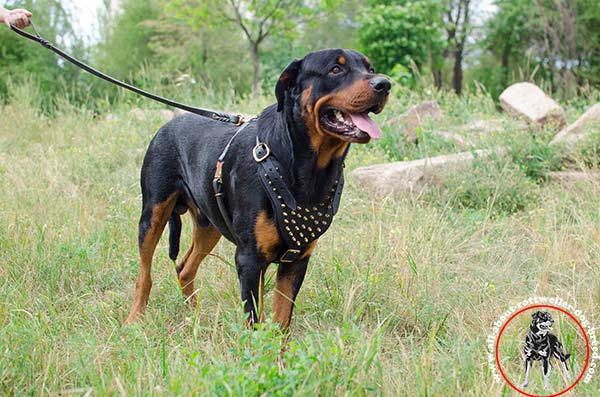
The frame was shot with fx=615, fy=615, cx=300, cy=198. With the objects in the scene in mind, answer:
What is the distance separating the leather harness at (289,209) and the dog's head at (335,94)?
25 cm

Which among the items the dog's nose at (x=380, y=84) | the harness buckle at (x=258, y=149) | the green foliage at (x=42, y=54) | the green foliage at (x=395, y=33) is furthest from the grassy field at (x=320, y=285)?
the green foliage at (x=395, y=33)

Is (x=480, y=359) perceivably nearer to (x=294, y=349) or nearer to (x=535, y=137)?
(x=294, y=349)

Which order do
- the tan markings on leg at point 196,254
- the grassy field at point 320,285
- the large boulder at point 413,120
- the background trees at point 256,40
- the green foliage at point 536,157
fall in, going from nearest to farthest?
the grassy field at point 320,285, the tan markings on leg at point 196,254, the green foliage at point 536,157, the large boulder at point 413,120, the background trees at point 256,40

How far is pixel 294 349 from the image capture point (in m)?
2.43

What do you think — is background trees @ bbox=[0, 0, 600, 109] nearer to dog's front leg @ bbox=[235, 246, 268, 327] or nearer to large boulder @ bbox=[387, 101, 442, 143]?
large boulder @ bbox=[387, 101, 442, 143]

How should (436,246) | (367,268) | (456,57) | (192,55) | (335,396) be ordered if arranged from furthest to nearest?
(456,57), (192,55), (436,246), (367,268), (335,396)

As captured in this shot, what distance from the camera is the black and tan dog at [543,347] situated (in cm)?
279

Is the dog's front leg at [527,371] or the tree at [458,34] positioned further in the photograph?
the tree at [458,34]

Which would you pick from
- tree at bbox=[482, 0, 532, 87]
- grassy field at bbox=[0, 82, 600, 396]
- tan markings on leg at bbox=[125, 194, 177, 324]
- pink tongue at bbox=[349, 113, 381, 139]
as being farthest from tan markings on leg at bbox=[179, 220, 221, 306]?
tree at bbox=[482, 0, 532, 87]

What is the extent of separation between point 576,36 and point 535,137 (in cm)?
1893

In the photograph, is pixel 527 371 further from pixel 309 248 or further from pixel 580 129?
pixel 580 129

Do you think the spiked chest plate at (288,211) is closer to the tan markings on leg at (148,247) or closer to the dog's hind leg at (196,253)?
the tan markings on leg at (148,247)

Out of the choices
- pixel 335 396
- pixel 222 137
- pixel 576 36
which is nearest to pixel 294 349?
pixel 335 396

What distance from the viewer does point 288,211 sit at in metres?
3.00
